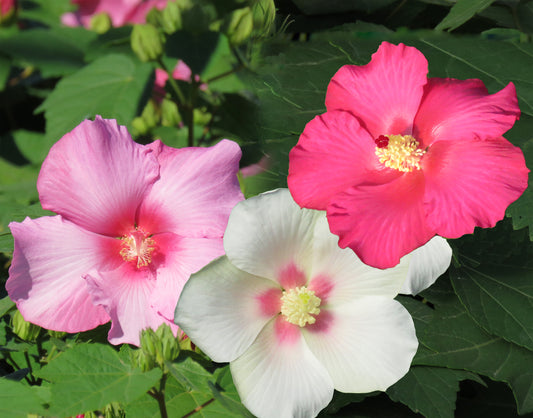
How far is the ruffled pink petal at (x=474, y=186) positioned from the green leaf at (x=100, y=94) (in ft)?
1.32

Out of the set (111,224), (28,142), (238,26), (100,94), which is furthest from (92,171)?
(28,142)

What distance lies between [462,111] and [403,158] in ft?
0.13

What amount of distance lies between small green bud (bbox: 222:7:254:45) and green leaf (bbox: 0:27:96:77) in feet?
1.55

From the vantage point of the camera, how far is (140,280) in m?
0.43

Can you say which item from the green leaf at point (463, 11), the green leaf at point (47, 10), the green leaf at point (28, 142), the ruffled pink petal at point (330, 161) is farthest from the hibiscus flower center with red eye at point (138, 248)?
the green leaf at point (47, 10)

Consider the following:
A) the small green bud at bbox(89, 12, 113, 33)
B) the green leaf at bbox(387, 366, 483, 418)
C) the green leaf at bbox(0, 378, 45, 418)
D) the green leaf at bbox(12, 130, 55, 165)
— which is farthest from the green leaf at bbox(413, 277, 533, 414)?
the green leaf at bbox(12, 130, 55, 165)

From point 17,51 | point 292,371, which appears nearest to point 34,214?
point 292,371

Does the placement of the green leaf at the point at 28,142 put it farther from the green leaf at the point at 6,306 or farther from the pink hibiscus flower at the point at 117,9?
the green leaf at the point at 6,306

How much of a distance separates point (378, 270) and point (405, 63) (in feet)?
0.37

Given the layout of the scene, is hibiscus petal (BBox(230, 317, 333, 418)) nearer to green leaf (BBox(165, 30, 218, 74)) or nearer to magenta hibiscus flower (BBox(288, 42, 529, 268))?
magenta hibiscus flower (BBox(288, 42, 529, 268))

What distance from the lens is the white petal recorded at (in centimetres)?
39

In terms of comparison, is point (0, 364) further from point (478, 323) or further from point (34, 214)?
point (478, 323)

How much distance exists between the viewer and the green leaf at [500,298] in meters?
0.42

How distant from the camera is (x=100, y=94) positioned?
2.50 ft
